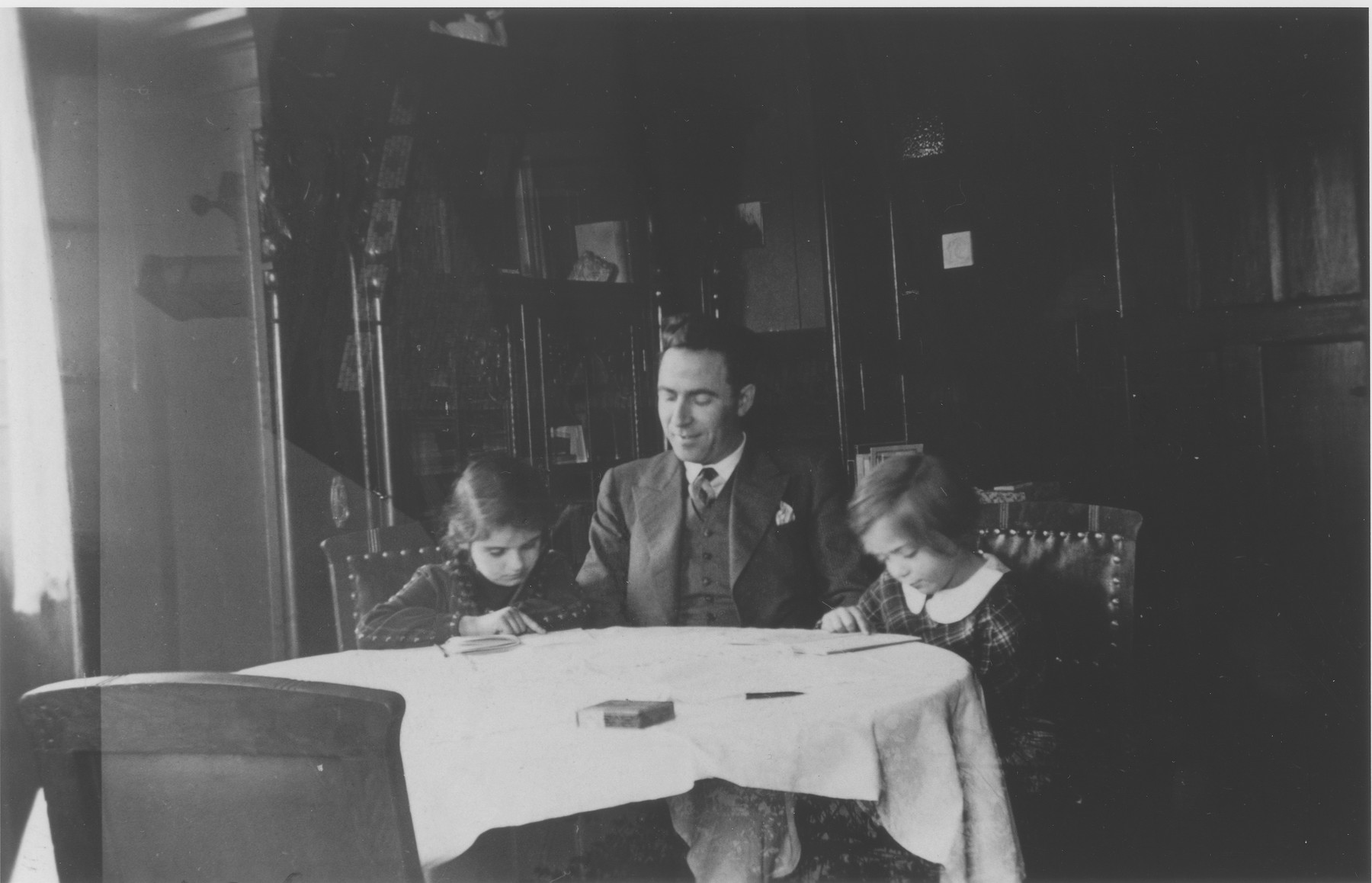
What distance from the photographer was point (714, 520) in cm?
162

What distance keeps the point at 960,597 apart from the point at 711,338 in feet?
1.91

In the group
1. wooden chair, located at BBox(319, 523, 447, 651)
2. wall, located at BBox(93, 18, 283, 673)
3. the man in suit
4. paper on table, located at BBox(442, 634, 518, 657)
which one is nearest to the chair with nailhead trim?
the man in suit

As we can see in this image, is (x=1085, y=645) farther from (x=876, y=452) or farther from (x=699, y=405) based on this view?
(x=699, y=405)

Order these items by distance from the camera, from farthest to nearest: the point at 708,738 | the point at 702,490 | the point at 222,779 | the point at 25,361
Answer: the point at 702,490
the point at 25,361
the point at 708,738
the point at 222,779

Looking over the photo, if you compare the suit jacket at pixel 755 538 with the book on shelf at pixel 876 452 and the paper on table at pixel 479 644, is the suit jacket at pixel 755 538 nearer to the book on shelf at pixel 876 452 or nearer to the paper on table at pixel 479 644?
the book on shelf at pixel 876 452

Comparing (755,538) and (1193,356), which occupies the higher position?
(1193,356)

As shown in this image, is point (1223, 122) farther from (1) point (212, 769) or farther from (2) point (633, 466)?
(1) point (212, 769)

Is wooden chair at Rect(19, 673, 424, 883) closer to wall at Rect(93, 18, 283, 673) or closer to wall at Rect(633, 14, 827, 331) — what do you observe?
wall at Rect(93, 18, 283, 673)

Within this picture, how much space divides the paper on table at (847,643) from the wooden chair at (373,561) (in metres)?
0.62

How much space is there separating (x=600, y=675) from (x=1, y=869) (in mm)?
988

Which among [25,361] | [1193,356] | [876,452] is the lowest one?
[876,452]

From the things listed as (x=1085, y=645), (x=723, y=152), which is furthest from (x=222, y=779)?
(x=1085, y=645)

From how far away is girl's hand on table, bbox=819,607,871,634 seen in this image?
1.59 metres

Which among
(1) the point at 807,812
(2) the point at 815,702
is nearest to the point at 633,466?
(2) the point at 815,702
